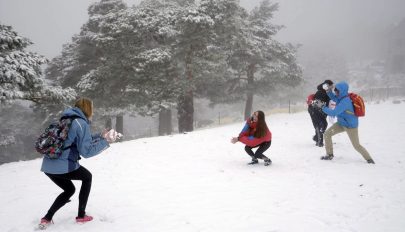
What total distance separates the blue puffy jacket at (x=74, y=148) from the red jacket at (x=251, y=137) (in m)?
5.01

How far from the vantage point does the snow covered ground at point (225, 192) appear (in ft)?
17.2

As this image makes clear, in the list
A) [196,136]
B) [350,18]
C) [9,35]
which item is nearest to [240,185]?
[196,136]

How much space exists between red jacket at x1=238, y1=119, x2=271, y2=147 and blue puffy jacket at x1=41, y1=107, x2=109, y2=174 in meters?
5.01

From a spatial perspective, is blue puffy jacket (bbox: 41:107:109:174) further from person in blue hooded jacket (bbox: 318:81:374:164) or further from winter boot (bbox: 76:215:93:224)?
person in blue hooded jacket (bbox: 318:81:374:164)

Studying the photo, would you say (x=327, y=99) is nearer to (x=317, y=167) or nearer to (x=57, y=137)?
(x=317, y=167)

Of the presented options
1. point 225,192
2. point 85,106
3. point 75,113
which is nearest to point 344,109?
point 225,192

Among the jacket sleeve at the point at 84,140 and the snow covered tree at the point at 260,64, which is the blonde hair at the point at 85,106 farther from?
the snow covered tree at the point at 260,64

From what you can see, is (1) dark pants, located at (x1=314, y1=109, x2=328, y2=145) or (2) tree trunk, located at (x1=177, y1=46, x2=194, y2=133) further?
(2) tree trunk, located at (x1=177, y1=46, x2=194, y2=133)

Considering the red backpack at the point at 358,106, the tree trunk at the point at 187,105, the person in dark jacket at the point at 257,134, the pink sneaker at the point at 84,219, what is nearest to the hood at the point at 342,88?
the red backpack at the point at 358,106

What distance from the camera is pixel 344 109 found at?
8.48m

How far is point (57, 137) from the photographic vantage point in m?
4.58

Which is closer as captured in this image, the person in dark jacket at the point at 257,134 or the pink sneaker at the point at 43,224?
the pink sneaker at the point at 43,224

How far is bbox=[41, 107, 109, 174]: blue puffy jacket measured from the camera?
4.63m

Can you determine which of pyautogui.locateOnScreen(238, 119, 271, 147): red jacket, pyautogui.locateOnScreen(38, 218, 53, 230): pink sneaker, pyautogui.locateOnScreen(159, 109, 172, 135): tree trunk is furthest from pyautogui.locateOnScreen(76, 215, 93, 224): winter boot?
pyautogui.locateOnScreen(159, 109, 172, 135): tree trunk
